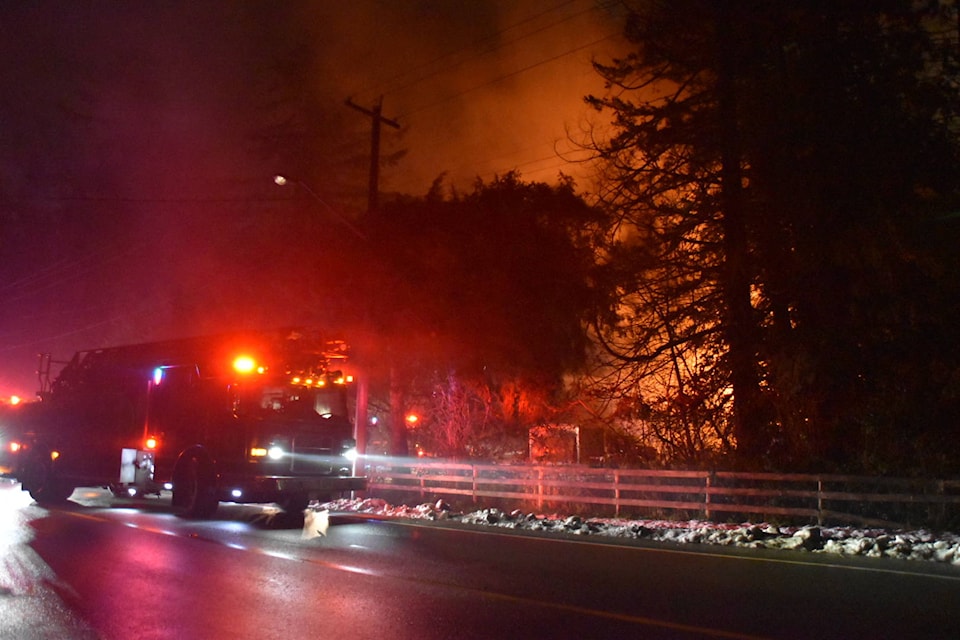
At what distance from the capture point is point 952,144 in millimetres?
15742

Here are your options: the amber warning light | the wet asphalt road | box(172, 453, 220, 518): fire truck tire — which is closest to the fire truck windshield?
the amber warning light

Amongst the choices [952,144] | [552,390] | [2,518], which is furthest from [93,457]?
[952,144]

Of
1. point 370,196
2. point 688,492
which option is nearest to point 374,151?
point 370,196

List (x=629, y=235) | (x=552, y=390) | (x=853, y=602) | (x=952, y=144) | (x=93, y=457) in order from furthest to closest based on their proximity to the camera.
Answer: (x=552, y=390)
(x=629, y=235)
(x=93, y=457)
(x=952, y=144)
(x=853, y=602)

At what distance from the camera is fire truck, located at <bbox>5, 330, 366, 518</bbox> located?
14.3m

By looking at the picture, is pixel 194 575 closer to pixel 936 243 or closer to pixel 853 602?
pixel 853 602

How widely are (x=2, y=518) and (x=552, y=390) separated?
42.0 ft

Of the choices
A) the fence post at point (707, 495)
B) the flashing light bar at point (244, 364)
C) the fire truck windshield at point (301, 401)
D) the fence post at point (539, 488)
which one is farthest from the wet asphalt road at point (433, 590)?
the fence post at point (539, 488)

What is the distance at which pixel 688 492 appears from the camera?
15.8 m

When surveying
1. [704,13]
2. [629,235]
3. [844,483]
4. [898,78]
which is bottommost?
[844,483]

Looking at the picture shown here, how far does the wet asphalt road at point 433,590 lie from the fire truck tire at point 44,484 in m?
5.73

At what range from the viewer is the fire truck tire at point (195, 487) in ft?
48.1

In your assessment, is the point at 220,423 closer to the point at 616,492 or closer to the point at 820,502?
the point at 616,492

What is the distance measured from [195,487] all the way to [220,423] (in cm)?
139
